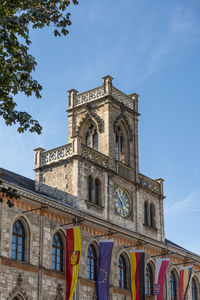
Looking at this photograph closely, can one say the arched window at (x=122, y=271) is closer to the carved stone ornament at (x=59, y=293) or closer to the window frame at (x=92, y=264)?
the window frame at (x=92, y=264)

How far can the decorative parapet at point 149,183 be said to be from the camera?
134ft

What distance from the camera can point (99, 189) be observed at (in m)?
36.4

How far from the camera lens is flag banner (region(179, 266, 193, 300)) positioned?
39.3 meters

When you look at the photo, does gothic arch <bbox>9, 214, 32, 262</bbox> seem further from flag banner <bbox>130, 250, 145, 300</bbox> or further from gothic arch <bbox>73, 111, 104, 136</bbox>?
gothic arch <bbox>73, 111, 104, 136</bbox>

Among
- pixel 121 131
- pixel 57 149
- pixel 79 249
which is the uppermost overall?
pixel 121 131

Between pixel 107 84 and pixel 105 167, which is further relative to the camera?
pixel 107 84

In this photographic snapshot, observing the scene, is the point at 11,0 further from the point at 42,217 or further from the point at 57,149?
the point at 57,149

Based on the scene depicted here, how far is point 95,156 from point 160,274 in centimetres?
918

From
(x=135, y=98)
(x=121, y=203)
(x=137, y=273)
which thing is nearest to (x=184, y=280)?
(x=137, y=273)

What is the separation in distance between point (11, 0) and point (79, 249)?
1839cm

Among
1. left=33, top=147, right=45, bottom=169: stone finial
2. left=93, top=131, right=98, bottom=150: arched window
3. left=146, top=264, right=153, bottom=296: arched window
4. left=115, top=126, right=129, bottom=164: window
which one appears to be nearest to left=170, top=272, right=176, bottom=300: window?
left=146, top=264, right=153, bottom=296: arched window

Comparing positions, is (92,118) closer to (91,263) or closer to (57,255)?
(91,263)

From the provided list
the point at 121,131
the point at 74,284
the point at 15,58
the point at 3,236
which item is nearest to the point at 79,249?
the point at 74,284

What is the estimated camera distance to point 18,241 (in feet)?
95.6
